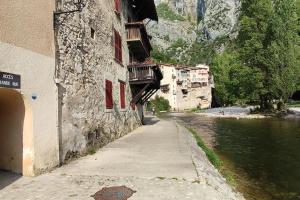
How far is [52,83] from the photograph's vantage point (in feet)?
38.9

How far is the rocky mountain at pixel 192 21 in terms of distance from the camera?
155 m

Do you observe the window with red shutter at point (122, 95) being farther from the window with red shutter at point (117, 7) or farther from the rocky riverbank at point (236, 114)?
the rocky riverbank at point (236, 114)

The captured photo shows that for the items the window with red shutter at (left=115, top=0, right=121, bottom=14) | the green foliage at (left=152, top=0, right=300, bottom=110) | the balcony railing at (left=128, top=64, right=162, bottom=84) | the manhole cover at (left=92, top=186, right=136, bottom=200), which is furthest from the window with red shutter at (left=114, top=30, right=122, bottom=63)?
the green foliage at (left=152, top=0, right=300, bottom=110)

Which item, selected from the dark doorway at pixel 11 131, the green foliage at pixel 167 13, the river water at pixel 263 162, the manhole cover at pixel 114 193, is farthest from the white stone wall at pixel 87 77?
the green foliage at pixel 167 13

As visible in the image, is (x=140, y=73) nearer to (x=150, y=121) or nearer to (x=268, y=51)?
(x=150, y=121)

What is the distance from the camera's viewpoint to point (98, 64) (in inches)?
677

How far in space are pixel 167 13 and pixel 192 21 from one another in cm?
1393

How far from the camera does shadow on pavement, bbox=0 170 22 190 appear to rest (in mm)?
9800

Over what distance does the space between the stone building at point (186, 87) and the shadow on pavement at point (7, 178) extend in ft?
283

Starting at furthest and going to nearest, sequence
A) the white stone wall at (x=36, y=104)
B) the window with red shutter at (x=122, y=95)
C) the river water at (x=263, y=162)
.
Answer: the window with red shutter at (x=122, y=95), the river water at (x=263, y=162), the white stone wall at (x=36, y=104)

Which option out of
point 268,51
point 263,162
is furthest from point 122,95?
point 268,51

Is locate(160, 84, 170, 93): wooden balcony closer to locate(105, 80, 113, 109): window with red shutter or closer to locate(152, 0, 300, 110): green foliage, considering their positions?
locate(152, 0, 300, 110): green foliage

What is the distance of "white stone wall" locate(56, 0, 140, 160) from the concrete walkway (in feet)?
4.24

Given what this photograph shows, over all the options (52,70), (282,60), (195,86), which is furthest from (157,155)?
(195,86)
